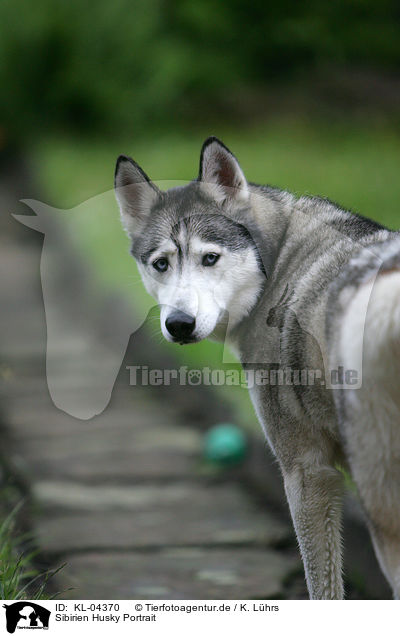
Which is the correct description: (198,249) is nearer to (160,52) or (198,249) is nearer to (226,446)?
(226,446)

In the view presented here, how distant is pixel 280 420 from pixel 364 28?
4.79 m

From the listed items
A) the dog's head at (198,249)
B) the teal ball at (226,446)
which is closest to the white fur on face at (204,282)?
the dog's head at (198,249)

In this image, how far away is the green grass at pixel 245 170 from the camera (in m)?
3.34

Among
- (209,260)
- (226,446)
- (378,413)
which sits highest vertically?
(209,260)

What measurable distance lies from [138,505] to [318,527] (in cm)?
184

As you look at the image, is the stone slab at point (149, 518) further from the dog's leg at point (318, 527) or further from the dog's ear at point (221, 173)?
the dog's ear at point (221, 173)

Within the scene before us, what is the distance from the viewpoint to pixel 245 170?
336 centimetres

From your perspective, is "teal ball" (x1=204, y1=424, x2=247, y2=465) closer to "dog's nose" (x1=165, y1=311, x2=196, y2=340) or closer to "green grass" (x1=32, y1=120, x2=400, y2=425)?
"green grass" (x1=32, y1=120, x2=400, y2=425)

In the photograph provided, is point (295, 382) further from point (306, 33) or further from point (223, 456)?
point (306, 33)

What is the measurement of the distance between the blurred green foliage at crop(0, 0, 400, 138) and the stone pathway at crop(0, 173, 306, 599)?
1.73m

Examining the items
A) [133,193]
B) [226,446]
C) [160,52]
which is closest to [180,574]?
[226,446]

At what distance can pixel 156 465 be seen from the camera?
4660mm

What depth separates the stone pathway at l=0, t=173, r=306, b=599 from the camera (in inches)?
131

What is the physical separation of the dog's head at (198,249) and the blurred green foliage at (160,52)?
2.51m
